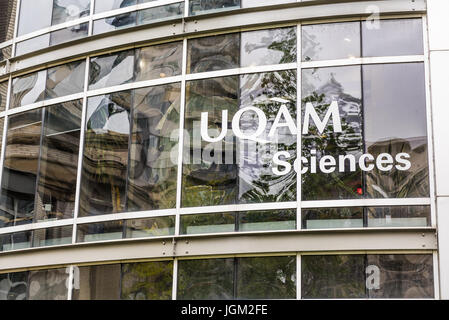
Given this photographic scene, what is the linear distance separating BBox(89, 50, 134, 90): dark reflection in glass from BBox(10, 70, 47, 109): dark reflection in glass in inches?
49.3

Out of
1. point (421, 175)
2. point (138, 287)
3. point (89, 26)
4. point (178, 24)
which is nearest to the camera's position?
point (421, 175)

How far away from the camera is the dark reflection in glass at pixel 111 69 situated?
50.7 ft

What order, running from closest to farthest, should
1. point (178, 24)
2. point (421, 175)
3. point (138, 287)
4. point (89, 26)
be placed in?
point (421, 175)
point (138, 287)
point (178, 24)
point (89, 26)

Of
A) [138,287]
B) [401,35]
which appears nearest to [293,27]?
[401,35]

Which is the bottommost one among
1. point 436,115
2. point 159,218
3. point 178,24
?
point 159,218

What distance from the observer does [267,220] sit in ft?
44.7

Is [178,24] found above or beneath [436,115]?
above

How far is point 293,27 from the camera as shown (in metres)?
14.4

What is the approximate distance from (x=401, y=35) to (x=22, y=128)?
773 cm

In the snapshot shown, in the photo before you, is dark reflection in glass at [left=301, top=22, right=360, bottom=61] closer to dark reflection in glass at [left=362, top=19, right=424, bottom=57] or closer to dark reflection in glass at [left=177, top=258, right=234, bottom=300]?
dark reflection in glass at [left=362, top=19, right=424, bottom=57]

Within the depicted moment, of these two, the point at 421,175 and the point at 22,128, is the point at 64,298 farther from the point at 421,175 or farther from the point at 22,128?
the point at 421,175

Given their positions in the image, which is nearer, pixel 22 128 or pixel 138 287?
pixel 138 287

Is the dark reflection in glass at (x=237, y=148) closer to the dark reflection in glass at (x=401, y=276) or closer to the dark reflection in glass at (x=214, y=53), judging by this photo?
the dark reflection in glass at (x=214, y=53)

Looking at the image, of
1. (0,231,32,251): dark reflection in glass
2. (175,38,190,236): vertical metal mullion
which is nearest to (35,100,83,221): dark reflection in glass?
(0,231,32,251): dark reflection in glass
